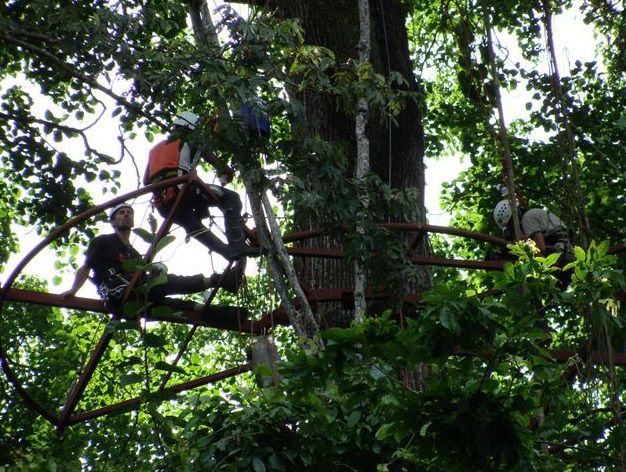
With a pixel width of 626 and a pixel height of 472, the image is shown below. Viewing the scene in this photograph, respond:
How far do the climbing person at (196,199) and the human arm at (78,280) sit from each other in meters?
0.65

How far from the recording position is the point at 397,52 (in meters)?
9.05

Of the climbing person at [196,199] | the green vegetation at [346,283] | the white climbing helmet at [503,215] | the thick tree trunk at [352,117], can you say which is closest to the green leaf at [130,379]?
the green vegetation at [346,283]

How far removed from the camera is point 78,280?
7.28 metres

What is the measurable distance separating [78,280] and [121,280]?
11.1 inches

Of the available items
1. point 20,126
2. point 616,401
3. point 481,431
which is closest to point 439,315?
point 481,431

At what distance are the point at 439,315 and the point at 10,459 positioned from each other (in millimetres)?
3049

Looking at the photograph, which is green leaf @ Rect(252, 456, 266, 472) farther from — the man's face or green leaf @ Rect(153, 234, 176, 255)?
the man's face

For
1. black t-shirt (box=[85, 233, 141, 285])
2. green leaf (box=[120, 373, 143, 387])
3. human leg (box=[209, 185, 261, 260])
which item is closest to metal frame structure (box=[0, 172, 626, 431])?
human leg (box=[209, 185, 261, 260])

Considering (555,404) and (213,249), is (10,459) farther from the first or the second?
(555,404)

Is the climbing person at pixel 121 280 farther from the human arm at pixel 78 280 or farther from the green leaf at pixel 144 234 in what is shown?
the green leaf at pixel 144 234

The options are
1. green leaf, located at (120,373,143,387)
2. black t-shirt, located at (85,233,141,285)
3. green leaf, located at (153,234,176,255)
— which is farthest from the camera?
black t-shirt, located at (85,233,141,285)

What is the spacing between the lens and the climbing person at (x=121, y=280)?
283 inches

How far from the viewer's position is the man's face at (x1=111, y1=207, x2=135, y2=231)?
25.6 feet

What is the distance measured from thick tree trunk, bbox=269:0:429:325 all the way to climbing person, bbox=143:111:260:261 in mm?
707
